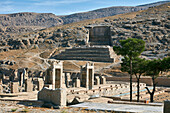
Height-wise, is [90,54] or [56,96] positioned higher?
[90,54]

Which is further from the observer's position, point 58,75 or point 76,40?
point 76,40

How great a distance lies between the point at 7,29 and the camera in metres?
173

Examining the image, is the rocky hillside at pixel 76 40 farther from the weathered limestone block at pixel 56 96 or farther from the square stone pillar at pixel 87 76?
the weathered limestone block at pixel 56 96

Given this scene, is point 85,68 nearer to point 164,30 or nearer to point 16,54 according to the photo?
point 16,54

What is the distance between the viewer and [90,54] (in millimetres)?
62094

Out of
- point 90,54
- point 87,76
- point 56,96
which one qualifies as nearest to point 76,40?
point 90,54

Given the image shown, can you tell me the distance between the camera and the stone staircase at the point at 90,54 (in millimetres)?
59806

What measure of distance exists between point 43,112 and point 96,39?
75.5 m

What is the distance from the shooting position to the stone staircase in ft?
196

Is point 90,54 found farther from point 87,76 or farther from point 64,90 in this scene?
point 64,90

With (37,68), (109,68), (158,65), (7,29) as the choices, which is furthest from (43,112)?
(7,29)

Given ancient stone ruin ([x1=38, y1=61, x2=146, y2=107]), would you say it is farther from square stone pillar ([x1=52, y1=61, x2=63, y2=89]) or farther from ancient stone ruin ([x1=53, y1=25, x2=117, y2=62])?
ancient stone ruin ([x1=53, y1=25, x2=117, y2=62])

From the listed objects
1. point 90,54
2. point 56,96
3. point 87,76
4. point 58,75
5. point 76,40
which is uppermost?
point 76,40

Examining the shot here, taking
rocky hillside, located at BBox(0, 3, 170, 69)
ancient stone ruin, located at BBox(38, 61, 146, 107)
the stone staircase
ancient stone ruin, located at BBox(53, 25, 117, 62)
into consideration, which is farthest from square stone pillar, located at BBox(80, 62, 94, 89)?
rocky hillside, located at BBox(0, 3, 170, 69)
